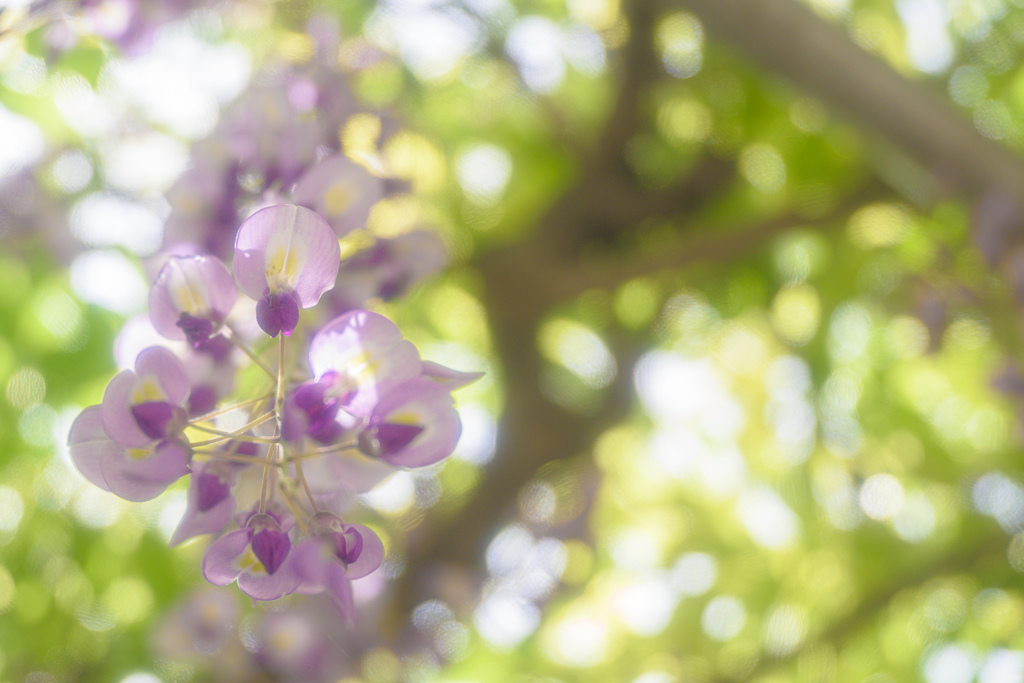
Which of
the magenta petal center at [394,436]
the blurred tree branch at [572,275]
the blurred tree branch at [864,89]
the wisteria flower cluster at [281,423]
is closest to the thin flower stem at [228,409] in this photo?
the wisteria flower cluster at [281,423]

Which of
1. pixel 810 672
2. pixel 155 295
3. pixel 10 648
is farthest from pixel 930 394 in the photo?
pixel 10 648

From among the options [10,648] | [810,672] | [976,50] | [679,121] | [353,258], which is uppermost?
[976,50]

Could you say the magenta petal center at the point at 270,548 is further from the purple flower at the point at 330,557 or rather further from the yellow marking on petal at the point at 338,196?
the yellow marking on petal at the point at 338,196

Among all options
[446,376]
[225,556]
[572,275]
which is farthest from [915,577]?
[225,556]

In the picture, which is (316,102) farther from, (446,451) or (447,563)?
(447,563)

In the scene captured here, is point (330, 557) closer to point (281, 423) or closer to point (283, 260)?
point (281, 423)

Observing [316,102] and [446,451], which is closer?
[446,451]
